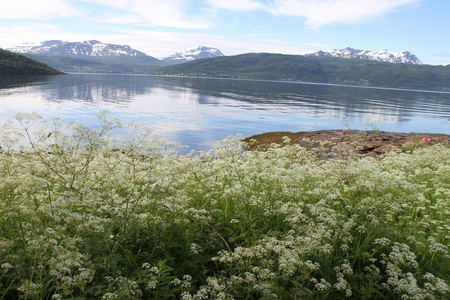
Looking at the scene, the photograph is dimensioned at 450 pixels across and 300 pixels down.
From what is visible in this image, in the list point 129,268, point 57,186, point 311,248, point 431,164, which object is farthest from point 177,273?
point 431,164

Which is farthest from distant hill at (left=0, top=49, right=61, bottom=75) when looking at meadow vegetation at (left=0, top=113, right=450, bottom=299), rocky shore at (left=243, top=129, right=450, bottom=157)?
meadow vegetation at (left=0, top=113, right=450, bottom=299)

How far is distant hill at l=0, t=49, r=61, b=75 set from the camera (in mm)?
121000

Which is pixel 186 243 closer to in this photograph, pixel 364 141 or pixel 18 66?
pixel 364 141

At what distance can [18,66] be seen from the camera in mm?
125188

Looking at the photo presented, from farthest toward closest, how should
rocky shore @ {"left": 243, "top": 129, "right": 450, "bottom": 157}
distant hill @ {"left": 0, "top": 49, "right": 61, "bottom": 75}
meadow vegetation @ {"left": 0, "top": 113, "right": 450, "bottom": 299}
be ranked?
distant hill @ {"left": 0, "top": 49, "right": 61, "bottom": 75}
rocky shore @ {"left": 243, "top": 129, "right": 450, "bottom": 157}
meadow vegetation @ {"left": 0, "top": 113, "right": 450, "bottom": 299}

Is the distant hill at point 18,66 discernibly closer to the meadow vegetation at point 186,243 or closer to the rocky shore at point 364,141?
the rocky shore at point 364,141

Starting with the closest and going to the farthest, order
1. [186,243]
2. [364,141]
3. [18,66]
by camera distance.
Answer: [186,243], [364,141], [18,66]

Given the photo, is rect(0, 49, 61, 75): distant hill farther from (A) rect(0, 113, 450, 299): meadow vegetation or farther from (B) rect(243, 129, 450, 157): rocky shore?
(A) rect(0, 113, 450, 299): meadow vegetation

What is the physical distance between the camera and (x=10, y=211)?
3588 millimetres

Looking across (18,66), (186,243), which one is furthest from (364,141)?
(18,66)

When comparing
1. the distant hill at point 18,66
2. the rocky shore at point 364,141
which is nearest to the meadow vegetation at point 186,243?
the rocky shore at point 364,141

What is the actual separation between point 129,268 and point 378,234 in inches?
187

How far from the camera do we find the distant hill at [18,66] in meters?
121

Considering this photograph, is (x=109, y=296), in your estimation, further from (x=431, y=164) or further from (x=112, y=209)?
(x=431, y=164)
